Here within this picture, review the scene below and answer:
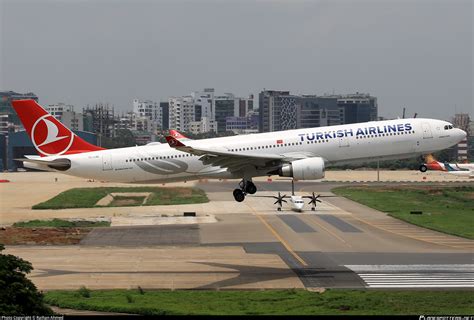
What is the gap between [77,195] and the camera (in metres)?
136

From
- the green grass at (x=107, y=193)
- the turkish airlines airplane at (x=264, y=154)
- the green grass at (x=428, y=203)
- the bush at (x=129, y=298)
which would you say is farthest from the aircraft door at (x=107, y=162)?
the green grass at (x=107, y=193)

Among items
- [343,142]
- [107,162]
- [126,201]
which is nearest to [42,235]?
[107,162]

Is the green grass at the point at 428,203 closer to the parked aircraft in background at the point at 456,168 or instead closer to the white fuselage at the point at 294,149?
the white fuselage at the point at 294,149

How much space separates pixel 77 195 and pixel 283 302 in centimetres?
9263

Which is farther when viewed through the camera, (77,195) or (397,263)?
(77,195)

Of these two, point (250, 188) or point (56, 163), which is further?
point (56, 163)

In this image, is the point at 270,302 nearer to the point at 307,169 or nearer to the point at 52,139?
the point at 307,169

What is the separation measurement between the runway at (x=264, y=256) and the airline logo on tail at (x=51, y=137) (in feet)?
28.9

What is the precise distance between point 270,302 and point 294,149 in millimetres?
19523

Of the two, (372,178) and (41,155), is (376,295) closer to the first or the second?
(41,155)

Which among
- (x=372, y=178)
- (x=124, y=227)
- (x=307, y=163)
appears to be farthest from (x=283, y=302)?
(x=372, y=178)

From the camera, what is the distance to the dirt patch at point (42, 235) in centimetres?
7919

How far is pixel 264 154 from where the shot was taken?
66438mm

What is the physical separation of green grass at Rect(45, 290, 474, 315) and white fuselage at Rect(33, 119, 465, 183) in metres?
15.7
